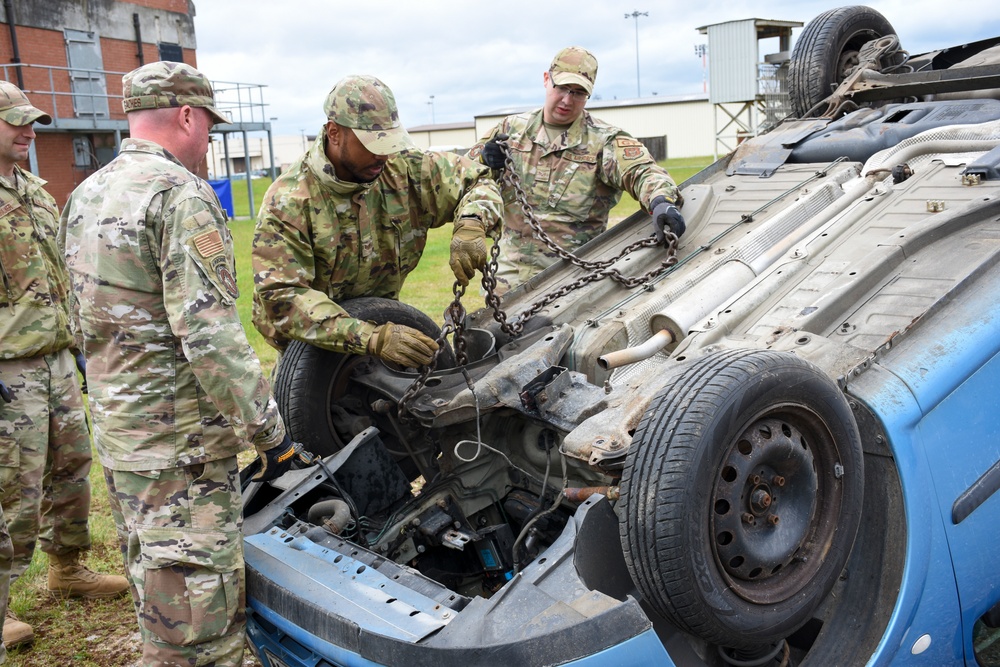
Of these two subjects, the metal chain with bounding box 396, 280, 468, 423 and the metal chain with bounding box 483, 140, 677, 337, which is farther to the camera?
the metal chain with bounding box 483, 140, 677, 337

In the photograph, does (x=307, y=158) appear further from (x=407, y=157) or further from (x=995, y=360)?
(x=995, y=360)

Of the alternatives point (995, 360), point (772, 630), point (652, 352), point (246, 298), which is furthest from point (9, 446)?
point (246, 298)

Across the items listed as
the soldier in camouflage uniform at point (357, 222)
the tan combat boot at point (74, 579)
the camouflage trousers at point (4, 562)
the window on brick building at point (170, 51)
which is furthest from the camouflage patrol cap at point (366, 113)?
the window on brick building at point (170, 51)

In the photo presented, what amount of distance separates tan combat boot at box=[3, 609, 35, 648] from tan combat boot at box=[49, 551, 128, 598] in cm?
37

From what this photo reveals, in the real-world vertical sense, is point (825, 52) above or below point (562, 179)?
above

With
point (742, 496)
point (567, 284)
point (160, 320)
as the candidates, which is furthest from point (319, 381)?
point (742, 496)

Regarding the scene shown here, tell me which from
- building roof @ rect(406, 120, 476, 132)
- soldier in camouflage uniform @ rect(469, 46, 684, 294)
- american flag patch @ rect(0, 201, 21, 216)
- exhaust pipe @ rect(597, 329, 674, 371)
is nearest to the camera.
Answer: exhaust pipe @ rect(597, 329, 674, 371)

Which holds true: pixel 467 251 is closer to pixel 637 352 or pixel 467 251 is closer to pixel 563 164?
pixel 637 352

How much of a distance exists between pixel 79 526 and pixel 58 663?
0.73 meters

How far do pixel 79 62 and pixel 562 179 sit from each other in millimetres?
24111

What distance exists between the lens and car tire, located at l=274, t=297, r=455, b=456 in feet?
12.3

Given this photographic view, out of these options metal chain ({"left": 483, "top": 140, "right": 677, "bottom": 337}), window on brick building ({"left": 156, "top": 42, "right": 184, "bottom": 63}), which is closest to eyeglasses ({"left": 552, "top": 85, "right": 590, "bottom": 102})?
metal chain ({"left": 483, "top": 140, "right": 677, "bottom": 337})

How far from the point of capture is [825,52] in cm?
550

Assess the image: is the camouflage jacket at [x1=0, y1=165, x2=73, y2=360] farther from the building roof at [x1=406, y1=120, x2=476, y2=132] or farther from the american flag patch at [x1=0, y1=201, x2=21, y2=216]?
the building roof at [x1=406, y1=120, x2=476, y2=132]
